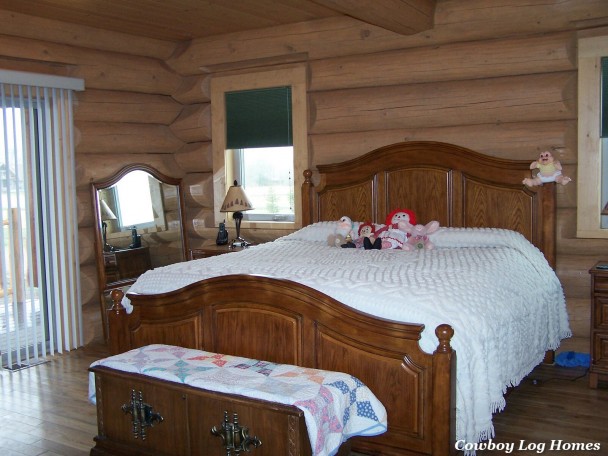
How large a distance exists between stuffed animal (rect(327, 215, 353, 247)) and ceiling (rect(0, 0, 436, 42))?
1.39 metres

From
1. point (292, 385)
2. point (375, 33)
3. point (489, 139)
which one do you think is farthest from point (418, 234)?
point (292, 385)

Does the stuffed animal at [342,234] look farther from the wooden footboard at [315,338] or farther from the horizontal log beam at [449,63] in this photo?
the wooden footboard at [315,338]

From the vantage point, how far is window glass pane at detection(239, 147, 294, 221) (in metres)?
5.87

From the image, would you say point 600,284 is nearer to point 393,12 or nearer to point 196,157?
point 393,12

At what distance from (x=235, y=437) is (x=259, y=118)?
364cm

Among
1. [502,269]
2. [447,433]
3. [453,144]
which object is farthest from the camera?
[453,144]

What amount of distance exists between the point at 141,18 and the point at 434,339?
365 cm

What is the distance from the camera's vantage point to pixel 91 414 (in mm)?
3818

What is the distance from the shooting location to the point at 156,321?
371cm

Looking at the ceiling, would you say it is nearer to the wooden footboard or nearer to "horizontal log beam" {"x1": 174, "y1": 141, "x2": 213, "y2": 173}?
"horizontal log beam" {"x1": 174, "y1": 141, "x2": 213, "y2": 173}

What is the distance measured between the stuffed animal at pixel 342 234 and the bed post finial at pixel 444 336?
2.10m

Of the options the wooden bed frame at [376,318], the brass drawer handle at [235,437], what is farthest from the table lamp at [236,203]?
the brass drawer handle at [235,437]

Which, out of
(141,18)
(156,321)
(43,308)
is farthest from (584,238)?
(43,308)

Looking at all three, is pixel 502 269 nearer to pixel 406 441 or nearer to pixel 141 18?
pixel 406 441
